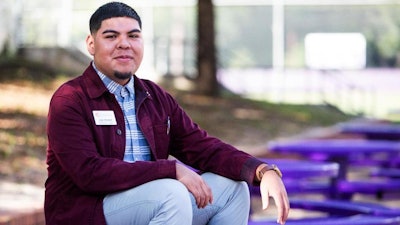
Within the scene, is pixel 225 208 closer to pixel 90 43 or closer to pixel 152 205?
pixel 152 205

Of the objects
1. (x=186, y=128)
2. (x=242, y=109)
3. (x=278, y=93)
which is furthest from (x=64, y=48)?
(x=186, y=128)

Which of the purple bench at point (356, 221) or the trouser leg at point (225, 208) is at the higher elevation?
the trouser leg at point (225, 208)

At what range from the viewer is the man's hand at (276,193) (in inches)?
146

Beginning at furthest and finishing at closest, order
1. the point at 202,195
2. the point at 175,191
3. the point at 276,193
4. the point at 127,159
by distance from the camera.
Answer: the point at 127,159, the point at 276,193, the point at 202,195, the point at 175,191

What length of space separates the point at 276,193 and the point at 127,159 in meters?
0.56

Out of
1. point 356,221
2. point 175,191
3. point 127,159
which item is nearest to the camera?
point 175,191

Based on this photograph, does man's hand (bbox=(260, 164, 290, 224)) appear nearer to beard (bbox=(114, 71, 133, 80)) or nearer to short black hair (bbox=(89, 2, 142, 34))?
beard (bbox=(114, 71, 133, 80))

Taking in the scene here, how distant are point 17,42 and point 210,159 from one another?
15.0 meters

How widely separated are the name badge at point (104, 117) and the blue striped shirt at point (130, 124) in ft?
0.24

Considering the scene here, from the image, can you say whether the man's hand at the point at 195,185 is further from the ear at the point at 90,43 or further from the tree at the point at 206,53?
the tree at the point at 206,53

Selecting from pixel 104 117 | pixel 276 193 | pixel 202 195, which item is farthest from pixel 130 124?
pixel 276 193

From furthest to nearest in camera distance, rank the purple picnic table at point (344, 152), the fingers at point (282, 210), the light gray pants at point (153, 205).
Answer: the purple picnic table at point (344, 152)
the fingers at point (282, 210)
the light gray pants at point (153, 205)

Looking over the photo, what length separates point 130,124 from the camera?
3.83 m

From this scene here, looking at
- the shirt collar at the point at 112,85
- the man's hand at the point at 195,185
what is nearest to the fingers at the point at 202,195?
the man's hand at the point at 195,185
